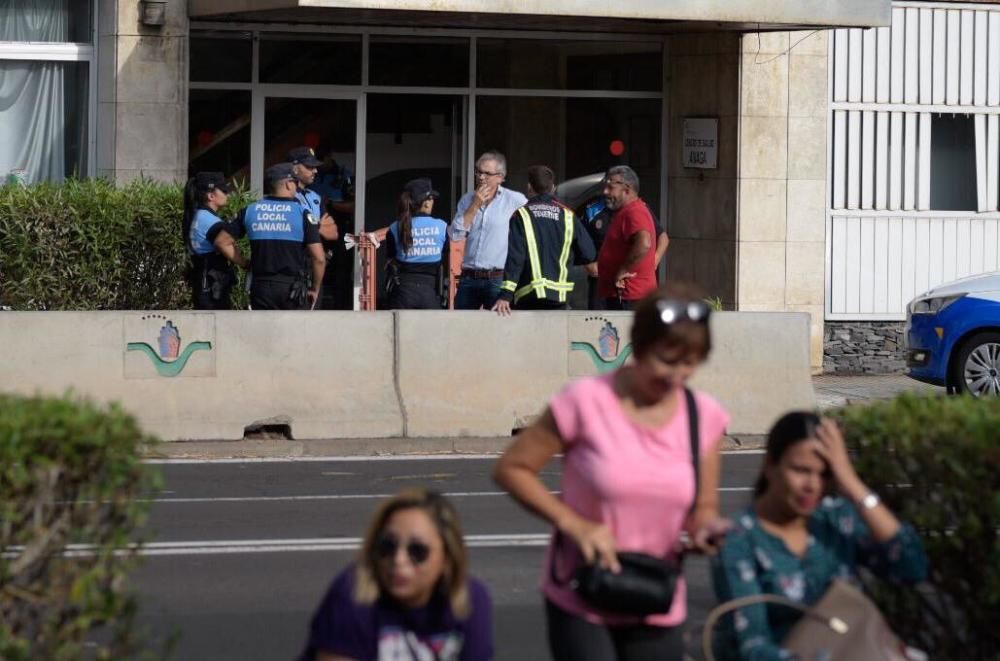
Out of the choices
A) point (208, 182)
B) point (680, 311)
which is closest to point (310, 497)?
point (208, 182)

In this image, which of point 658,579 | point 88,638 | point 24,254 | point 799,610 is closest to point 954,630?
point 799,610

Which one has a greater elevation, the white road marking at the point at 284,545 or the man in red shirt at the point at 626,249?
the man in red shirt at the point at 626,249

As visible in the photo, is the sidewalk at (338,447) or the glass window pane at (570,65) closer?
the sidewalk at (338,447)

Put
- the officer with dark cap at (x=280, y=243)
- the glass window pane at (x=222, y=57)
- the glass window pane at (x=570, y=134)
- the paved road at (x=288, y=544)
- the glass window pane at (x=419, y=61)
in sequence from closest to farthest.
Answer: the paved road at (x=288, y=544) → the officer with dark cap at (x=280, y=243) → the glass window pane at (x=222, y=57) → the glass window pane at (x=419, y=61) → the glass window pane at (x=570, y=134)

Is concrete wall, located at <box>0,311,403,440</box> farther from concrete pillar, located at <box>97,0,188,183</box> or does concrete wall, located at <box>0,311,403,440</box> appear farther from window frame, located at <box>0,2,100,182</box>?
window frame, located at <box>0,2,100,182</box>

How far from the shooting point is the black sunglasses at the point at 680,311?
173 inches

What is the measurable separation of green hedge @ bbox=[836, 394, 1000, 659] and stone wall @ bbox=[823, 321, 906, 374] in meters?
14.1

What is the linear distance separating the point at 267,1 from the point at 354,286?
3.41 metres

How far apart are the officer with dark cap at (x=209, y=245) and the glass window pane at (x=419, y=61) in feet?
16.0

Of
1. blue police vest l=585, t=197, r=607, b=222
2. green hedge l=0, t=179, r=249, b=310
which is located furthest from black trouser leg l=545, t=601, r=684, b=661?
blue police vest l=585, t=197, r=607, b=222

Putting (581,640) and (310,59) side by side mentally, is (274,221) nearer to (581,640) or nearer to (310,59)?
(310,59)

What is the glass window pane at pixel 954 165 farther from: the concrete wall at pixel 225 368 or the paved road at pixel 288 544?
the concrete wall at pixel 225 368

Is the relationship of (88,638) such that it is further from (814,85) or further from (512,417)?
(814,85)

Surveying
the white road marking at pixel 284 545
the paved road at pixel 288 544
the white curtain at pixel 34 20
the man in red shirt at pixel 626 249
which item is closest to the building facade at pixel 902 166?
the man in red shirt at pixel 626 249
